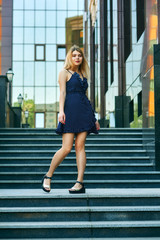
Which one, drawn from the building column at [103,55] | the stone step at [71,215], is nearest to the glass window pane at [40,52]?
the building column at [103,55]

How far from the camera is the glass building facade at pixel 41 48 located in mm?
40031

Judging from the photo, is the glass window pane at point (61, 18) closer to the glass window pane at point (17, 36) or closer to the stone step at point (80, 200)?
the glass window pane at point (17, 36)

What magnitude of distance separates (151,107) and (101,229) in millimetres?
4754

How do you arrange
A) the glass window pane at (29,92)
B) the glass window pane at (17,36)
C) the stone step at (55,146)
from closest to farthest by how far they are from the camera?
the stone step at (55,146), the glass window pane at (29,92), the glass window pane at (17,36)

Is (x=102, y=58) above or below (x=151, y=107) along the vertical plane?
above

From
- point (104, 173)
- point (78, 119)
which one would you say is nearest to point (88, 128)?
point (78, 119)

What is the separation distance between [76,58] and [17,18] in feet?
117

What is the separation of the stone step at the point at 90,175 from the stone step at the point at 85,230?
10.6ft

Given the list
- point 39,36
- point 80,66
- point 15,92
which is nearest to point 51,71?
point 39,36

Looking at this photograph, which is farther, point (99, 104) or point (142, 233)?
point (99, 104)

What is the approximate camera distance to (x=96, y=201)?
5.93 metres

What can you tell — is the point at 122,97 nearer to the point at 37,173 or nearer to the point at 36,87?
the point at 37,173

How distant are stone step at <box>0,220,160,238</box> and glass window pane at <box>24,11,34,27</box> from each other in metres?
36.6

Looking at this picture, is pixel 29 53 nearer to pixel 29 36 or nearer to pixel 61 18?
pixel 29 36
